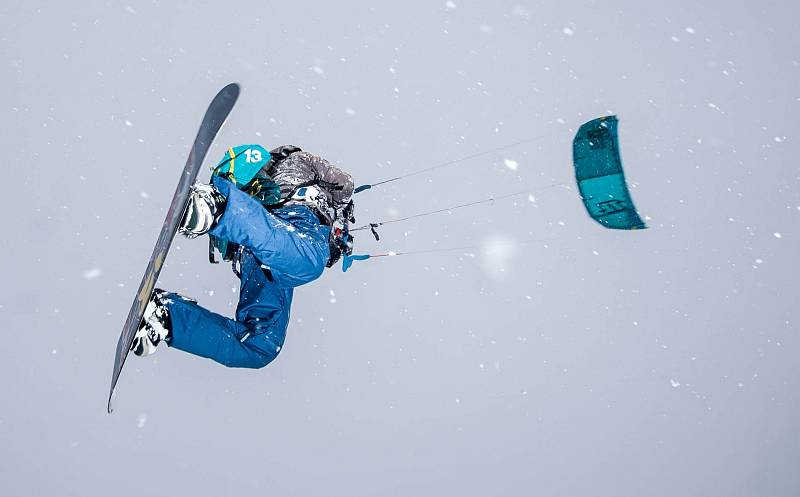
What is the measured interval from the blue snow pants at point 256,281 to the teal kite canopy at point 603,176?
2.85 m

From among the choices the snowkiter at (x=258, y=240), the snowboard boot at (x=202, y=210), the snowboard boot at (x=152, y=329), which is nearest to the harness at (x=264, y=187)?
the snowkiter at (x=258, y=240)

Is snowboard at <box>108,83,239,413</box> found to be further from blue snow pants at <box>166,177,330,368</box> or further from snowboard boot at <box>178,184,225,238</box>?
blue snow pants at <box>166,177,330,368</box>

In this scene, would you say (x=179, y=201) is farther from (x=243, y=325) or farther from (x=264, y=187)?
(x=243, y=325)

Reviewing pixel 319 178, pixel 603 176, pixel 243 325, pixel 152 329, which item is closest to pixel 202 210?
pixel 152 329

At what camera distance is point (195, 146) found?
2.23m

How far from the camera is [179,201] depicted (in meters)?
2.05

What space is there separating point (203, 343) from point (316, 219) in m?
0.77

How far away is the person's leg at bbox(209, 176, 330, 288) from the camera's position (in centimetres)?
224

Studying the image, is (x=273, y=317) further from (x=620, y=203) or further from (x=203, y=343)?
(x=620, y=203)

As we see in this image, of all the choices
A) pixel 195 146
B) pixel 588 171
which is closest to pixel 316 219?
pixel 195 146

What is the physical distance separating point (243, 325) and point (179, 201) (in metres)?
Answer: 0.92

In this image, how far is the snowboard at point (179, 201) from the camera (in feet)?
6.77

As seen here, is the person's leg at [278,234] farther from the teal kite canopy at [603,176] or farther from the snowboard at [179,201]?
the teal kite canopy at [603,176]

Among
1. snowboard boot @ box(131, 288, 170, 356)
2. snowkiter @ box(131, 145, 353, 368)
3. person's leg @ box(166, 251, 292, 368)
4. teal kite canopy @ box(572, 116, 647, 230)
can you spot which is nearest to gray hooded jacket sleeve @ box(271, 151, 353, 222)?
snowkiter @ box(131, 145, 353, 368)
